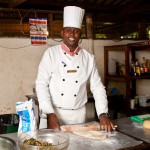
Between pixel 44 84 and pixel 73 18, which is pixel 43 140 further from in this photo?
pixel 73 18

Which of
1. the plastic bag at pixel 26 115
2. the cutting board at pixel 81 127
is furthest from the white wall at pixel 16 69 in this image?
the plastic bag at pixel 26 115

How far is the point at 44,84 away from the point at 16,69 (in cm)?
191

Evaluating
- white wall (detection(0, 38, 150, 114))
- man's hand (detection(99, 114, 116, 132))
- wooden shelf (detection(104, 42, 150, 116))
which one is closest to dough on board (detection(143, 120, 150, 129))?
man's hand (detection(99, 114, 116, 132))

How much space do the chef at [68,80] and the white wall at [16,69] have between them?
1750 mm

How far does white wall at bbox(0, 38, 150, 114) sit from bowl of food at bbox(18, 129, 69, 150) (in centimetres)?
245

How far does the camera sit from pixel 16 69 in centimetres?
409

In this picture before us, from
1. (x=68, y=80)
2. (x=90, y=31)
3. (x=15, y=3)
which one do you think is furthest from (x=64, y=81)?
(x=90, y=31)

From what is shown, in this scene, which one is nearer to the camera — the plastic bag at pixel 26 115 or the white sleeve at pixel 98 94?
the plastic bag at pixel 26 115

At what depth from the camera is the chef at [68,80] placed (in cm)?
232

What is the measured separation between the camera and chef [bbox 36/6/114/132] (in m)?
2.32

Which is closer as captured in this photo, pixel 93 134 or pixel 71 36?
pixel 93 134

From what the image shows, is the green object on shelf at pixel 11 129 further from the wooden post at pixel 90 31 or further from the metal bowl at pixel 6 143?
the wooden post at pixel 90 31

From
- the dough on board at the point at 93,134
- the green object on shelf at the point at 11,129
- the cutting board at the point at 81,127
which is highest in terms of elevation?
the cutting board at the point at 81,127

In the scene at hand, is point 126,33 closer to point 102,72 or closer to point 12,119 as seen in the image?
point 102,72
